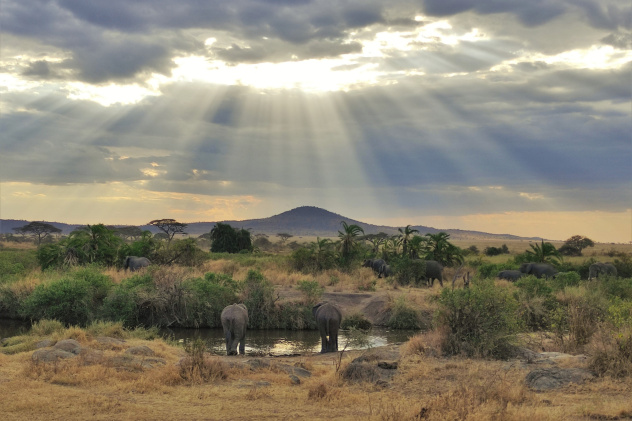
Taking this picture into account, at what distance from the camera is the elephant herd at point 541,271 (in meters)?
37.7

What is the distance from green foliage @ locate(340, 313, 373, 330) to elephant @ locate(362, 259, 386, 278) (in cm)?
1436

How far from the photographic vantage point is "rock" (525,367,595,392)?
1130 centimetres

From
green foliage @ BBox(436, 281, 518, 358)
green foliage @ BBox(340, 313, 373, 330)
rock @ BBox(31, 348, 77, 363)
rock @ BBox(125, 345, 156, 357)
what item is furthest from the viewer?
green foliage @ BBox(340, 313, 373, 330)

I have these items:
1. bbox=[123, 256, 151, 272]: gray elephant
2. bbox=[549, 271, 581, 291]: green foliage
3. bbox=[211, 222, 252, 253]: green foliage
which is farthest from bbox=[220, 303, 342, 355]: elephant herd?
bbox=[211, 222, 252, 253]: green foliage

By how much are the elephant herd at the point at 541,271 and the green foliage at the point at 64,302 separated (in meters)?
25.5

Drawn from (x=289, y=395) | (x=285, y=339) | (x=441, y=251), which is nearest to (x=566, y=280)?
(x=441, y=251)

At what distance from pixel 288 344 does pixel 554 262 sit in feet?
99.0

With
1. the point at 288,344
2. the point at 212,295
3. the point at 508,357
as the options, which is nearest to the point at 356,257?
the point at 212,295

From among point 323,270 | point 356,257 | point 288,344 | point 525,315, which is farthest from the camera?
point 356,257

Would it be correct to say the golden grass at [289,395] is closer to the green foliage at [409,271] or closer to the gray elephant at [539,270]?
the green foliage at [409,271]

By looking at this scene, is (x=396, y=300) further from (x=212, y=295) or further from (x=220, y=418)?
(x=220, y=418)

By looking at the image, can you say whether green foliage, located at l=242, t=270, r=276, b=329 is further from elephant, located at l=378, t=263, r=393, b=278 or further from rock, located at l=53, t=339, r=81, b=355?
elephant, located at l=378, t=263, r=393, b=278

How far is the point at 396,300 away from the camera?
27406mm

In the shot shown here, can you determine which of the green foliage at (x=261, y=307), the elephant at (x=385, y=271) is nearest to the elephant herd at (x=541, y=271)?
the elephant at (x=385, y=271)
